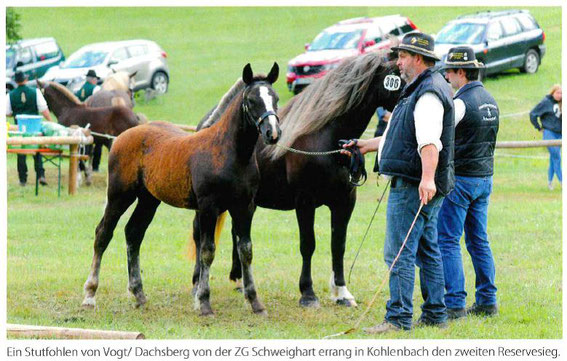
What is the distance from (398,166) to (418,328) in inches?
51.1

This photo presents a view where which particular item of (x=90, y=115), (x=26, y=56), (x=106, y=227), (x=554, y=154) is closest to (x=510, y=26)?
(x=554, y=154)

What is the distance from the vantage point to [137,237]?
8070mm

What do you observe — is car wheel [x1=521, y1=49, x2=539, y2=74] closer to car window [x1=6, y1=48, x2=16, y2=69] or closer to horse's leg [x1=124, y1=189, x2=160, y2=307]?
car window [x1=6, y1=48, x2=16, y2=69]

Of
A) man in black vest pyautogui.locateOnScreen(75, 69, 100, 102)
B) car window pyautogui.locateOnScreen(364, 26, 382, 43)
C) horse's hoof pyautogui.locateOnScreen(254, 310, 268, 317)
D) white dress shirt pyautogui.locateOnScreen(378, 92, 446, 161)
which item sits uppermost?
white dress shirt pyautogui.locateOnScreen(378, 92, 446, 161)

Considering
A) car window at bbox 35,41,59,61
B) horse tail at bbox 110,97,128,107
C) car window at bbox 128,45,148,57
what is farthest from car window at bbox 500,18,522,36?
car window at bbox 35,41,59,61

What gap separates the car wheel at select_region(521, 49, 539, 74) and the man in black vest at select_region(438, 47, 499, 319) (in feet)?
65.5

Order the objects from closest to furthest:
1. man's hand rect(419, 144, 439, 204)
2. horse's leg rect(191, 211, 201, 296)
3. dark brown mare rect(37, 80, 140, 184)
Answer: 1. man's hand rect(419, 144, 439, 204)
2. horse's leg rect(191, 211, 201, 296)
3. dark brown mare rect(37, 80, 140, 184)

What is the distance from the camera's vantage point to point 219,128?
734 cm

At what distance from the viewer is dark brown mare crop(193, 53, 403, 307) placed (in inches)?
299

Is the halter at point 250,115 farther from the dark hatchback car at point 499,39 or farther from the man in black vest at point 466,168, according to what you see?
the dark hatchback car at point 499,39

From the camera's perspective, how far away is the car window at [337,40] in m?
24.3

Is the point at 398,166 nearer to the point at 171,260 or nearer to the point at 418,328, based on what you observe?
the point at 418,328

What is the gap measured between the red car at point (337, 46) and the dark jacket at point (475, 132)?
1650cm
